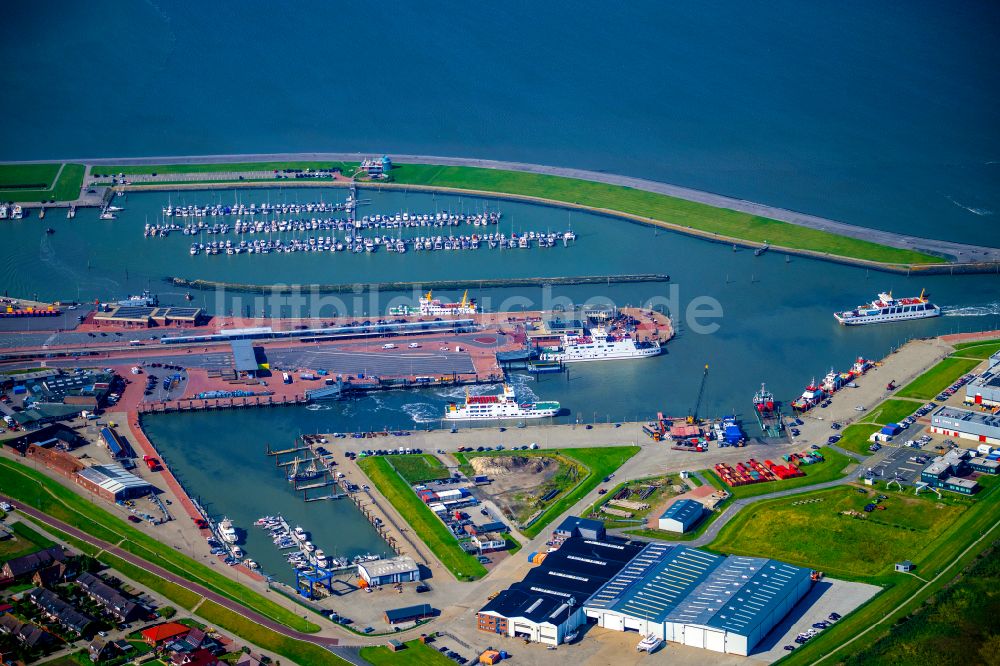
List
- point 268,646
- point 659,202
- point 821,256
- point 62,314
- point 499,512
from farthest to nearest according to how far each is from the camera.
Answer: point 659,202, point 821,256, point 62,314, point 499,512, point 268,646

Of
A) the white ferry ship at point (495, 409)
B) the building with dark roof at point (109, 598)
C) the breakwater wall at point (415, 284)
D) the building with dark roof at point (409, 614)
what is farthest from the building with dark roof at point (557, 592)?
the breakwater wall at point (415, 284)

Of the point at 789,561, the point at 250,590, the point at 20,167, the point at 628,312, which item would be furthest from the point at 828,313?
the point at 20,167

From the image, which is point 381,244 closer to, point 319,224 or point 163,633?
point 319,224

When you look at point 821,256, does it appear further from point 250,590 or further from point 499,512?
point 250,590

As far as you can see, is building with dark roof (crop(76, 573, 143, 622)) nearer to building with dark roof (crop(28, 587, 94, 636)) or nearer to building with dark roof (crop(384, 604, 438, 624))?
building with dark roof (crop(28, 587, 94, 636))

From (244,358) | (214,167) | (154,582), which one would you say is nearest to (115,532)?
(154,582)

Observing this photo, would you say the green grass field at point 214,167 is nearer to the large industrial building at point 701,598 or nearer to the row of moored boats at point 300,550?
the row of moored boats at point 300,550
